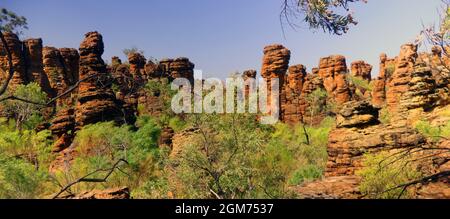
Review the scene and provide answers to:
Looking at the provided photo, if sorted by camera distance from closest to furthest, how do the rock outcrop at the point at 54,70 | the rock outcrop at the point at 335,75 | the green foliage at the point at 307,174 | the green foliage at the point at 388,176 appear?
the green foliage at the point at 388,176 < the green foliage at the point at 307,174 < the rock outcrop at the point at 54,70 < the rock outcrop at the point at 335,75

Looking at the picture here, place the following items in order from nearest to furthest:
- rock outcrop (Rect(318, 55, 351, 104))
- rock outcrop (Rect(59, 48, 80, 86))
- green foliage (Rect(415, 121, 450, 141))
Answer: green foliage (Rect(415, 121, 450, 141)) < rock outcrop (Rect(59, 48, 80, 86)) < rock outcrop (Rect(318, 55, 351, 104))

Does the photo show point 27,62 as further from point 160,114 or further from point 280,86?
point 280,86

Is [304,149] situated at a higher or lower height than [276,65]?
lower

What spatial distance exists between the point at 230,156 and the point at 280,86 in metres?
26.4

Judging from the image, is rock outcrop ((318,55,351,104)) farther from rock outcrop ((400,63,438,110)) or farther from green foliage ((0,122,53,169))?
green foliage ((0,122,53,169))

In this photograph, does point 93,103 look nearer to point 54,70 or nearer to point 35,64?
point 54,70

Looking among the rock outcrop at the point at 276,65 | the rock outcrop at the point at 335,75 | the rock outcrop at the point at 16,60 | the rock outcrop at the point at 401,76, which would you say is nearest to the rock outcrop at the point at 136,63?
the rock outcrop at the point at 16,60

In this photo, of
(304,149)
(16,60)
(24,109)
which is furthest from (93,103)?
(304,149)

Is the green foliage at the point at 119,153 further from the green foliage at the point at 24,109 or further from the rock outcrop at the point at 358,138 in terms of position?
the rock outcrop at the point at 358,138

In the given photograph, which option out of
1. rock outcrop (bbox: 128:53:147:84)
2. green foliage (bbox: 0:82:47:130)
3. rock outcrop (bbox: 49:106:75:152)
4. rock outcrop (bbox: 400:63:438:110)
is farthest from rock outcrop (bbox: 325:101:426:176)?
rock outcrop (bbox: 128:53:147:84)

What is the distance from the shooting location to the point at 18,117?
1268 inches

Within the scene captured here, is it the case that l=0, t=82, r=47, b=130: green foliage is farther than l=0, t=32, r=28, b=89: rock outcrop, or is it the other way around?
l=0, t=32, r=28, b=89: rock outcrop

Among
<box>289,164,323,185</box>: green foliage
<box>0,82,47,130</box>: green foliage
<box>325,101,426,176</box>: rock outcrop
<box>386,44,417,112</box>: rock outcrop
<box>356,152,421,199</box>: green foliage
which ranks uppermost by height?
<box>386,44,417,112</box>: rock outcrop
